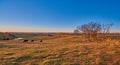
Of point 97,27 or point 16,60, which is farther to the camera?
point 97,27

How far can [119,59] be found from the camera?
12.3 metres

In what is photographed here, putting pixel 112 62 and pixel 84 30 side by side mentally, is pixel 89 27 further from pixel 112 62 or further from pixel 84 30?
pixel 112 62

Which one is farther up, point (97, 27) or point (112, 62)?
point (97, 27)

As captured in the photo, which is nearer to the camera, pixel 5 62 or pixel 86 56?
pixel 5 62

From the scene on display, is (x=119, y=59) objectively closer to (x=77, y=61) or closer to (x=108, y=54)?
(x=108, y=54)

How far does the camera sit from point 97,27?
36844 mm

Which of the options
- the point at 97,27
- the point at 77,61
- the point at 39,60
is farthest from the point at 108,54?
the point at 97,27

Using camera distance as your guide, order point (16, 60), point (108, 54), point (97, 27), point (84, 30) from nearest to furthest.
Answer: point (16, 60), point (108, 54), point (97, 27), point (84, 30)

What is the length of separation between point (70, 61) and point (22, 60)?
327 centimetres

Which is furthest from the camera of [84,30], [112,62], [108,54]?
[84,30]

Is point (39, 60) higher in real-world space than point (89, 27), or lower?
lower

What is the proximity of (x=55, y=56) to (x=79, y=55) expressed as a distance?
1790 millimetres

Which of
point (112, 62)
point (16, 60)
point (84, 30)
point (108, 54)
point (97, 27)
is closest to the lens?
point (112, 62)

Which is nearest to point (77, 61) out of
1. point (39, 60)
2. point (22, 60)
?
point (39, 60)
